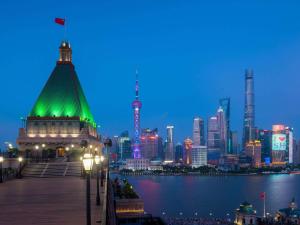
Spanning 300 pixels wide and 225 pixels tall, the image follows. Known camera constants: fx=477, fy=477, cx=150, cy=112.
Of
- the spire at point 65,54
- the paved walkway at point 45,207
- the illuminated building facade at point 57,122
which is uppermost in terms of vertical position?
the spire at point 65,54

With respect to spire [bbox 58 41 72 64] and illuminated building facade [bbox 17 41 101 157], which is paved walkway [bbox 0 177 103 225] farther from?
spire [bbox 58 41 72 64]

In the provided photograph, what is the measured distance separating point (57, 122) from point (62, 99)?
126 inches

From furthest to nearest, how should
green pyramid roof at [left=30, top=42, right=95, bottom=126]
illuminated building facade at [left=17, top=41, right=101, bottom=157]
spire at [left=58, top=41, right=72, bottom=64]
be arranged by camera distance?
spire at [left=58, top=41, right=72, bottom=64]
green pyramid roof at [left=30, top=42, right=95, bottom=126]
illuminated building facade at [left=17, top=41, right=101, bottom=157]

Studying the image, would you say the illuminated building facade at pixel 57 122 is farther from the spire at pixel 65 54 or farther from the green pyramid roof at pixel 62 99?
the spire at pixel 65 54

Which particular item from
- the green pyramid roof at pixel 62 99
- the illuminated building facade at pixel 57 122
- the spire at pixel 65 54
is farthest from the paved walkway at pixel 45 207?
the spire at pixel 65 54

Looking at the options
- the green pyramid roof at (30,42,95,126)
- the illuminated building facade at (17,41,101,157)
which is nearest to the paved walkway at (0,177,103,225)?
the illuminated building facade at (17,41,101,157)

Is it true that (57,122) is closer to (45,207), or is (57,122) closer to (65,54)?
(65,54)

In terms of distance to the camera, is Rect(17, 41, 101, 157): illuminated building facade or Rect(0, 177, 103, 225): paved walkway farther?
Rect(17, 41, 101, 157): illuminated building facade

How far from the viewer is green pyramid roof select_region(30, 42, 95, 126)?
183 feet

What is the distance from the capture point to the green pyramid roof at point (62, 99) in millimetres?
55781

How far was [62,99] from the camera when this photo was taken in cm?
5662

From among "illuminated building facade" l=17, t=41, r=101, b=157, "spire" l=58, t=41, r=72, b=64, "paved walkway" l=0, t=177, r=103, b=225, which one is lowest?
"paved walkway" l=0, t=177, r=103, b=225

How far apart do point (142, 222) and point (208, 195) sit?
6776 cm

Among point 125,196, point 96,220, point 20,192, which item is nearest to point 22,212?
point 96,220
